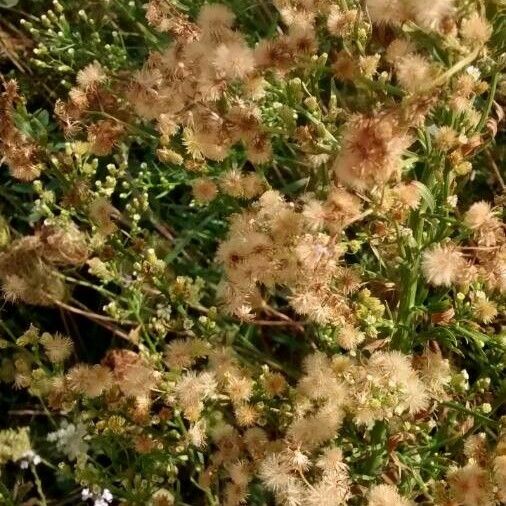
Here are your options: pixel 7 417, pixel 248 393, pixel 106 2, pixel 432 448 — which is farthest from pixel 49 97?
pixel 432 448

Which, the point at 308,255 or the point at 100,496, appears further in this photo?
the point at 100,496

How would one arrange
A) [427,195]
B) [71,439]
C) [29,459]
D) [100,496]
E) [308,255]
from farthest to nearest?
[29,459] < [71,439] < [100,496] < [427,195] < [308,255]

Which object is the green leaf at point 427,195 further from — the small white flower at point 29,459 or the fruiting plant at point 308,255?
the small white flower at point 29,459

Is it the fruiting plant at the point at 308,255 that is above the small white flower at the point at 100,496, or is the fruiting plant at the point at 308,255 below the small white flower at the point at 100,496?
above

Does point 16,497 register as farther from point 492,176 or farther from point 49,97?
point 492,176

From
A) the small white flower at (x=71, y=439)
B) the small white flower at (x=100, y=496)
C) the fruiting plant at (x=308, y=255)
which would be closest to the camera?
the fruiting plant at (x=308, y=255)

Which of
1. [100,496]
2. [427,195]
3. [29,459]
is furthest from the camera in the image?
[29,459]

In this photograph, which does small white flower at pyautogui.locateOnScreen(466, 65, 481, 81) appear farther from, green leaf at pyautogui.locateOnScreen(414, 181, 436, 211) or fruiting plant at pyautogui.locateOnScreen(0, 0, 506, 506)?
green leaf at pyautogui.locateOnScreen(414, 181, 436, 211)

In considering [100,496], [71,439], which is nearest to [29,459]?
[71,439]

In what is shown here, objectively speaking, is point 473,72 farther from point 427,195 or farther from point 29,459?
point 29,459

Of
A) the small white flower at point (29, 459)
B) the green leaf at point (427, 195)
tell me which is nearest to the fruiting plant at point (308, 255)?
the green leaf at point (427, 195)

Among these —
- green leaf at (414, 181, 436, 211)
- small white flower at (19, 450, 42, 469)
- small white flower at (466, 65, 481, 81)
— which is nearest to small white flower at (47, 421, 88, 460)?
small white flower at (19, 450, 42, 469)
